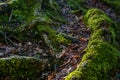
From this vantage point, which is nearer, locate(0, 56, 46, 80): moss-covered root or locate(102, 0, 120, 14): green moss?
locate(0, 56, 46, 80): moss-covered root

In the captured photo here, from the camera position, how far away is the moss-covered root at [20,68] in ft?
18.7

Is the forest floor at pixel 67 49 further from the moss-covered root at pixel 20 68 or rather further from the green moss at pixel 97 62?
the green moss at pixel 97 62

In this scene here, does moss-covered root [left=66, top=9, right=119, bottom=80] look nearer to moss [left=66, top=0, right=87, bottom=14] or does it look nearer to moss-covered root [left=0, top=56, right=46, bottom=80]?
moss-covered root [left=0, top=56, right=46, bottom=80]

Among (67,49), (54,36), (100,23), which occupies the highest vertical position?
(100,23)

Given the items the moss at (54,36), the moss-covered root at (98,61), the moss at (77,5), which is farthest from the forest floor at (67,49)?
the moss at (77,5)

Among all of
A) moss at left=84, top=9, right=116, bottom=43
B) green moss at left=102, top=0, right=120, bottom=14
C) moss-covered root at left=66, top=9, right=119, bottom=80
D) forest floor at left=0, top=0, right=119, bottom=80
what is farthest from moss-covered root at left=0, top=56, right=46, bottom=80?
green moss at left=102, top=0, right=120, bottom=14

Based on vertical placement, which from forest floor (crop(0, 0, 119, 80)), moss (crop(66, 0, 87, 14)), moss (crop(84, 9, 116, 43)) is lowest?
forest floor (crop(0, 0, 119, 80))

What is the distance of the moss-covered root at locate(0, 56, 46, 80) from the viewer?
18.7 feet

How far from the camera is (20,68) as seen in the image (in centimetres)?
583

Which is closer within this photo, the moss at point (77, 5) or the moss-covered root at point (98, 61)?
the moss-covered root at point (98, 61)

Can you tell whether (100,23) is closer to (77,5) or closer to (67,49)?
(67,49)

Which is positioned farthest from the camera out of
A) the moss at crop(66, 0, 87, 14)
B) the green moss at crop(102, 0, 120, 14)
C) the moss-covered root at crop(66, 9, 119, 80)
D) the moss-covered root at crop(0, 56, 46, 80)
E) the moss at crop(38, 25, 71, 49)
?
the green moss at crop(102, 0, 120, 14)

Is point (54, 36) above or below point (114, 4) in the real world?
above

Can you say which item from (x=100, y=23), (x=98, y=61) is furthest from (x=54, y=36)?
(x=98, y=61)
